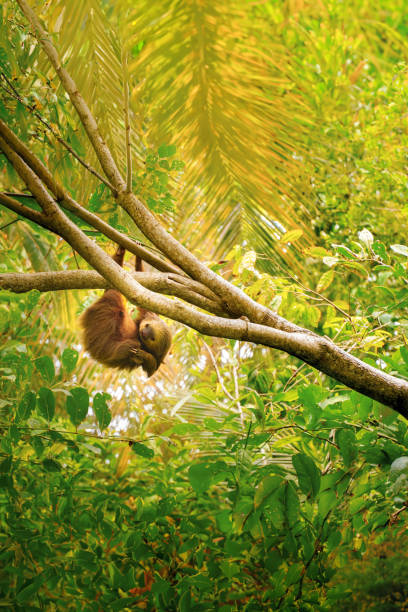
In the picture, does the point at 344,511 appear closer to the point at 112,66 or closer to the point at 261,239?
the point at 261,239

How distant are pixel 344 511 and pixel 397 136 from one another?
84.5 inches

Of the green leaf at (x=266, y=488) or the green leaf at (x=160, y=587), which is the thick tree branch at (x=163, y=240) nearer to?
the green leaf at (x=266, y=488)

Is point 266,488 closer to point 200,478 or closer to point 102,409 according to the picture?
point 200,478

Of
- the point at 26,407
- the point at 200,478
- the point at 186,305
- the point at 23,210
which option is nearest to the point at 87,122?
the point at 23,210

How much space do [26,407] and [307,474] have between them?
73 cm

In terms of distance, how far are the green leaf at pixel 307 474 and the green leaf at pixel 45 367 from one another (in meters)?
0.66

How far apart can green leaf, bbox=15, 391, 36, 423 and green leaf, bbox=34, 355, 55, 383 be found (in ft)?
0.19

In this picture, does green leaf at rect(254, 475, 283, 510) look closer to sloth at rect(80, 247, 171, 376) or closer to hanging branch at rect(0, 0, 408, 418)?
hanging branch at rect(0, 0, 408, 418)

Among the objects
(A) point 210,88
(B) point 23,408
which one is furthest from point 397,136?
(B) point 23,408

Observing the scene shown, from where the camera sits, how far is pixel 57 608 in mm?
2055

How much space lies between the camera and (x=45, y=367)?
4.37 feet

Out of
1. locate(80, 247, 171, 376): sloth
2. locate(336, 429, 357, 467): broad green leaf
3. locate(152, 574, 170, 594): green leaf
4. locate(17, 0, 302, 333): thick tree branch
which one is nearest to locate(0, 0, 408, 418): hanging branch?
locate(17, 0, 302, 333): thick tree branch

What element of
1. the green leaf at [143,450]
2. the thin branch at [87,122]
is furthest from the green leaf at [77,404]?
the thin branch at [87,122]

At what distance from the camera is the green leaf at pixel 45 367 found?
4.35 ft
